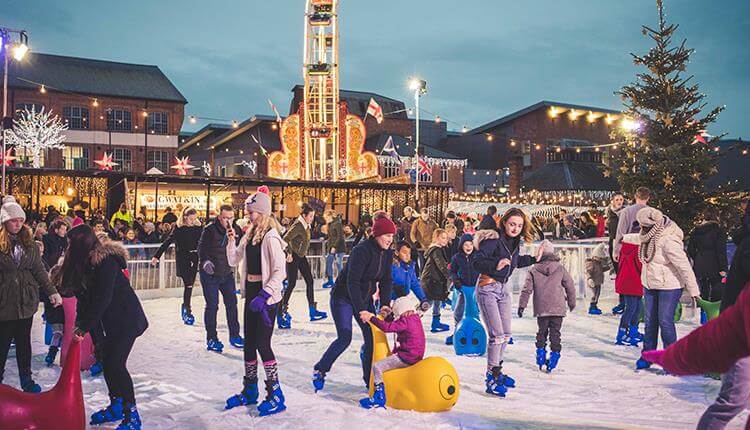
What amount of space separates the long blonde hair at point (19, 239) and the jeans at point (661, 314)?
6.16m

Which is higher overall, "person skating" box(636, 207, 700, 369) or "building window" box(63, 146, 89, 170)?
"building window" box(63, 146, 89, 170)

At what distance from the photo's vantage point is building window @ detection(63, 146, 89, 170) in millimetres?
40031

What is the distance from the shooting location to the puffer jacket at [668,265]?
22.0 ft

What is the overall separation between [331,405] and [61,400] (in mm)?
2370

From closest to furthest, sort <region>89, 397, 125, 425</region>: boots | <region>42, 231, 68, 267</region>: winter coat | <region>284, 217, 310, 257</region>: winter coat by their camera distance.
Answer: <region>89, 397, 125, 425</region>: boots
<region>42, 231, 68, 267</region>: winter coat
<region>284, 217, 310, 257</region>: winter coat

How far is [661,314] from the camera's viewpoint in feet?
22.7

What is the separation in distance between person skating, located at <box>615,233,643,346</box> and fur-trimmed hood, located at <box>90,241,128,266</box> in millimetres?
5978

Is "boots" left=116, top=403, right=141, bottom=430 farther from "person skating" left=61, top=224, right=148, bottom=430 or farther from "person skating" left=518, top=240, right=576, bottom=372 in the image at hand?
"person skating" left=518, top=240, right=576, bottom=372

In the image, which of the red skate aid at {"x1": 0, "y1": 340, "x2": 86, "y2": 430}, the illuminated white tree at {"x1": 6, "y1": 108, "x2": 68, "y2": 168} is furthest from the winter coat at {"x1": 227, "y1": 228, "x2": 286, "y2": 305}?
the illuminated white tree at {"x1": 6, "y1": 108, "x2": 68, "y2": 168}

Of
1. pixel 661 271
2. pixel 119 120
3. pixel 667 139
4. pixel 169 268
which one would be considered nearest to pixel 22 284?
pixel 661 271

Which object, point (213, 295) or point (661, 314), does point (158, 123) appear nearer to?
point (213, 295)

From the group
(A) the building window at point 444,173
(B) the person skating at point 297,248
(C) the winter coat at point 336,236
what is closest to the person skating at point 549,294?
(B) the person skating at point 297,248

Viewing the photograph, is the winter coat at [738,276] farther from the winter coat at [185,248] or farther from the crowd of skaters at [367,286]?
the winter coat at [185,248]

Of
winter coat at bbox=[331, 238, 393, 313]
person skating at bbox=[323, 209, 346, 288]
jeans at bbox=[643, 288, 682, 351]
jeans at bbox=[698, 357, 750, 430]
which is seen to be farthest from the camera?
person skating at bbox=[323, 209, 346, 288]
